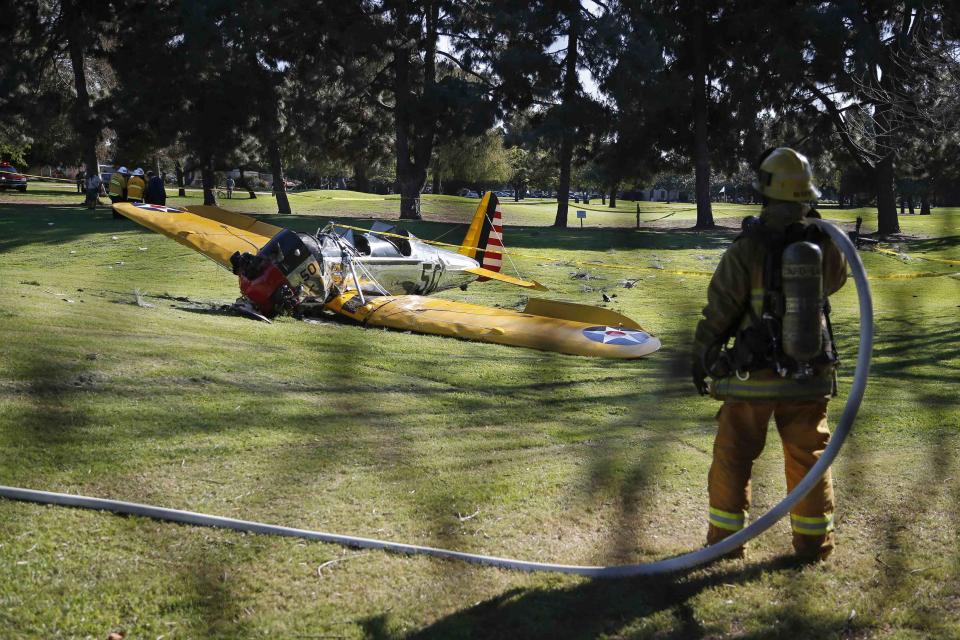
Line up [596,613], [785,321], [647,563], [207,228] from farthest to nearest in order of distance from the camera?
[207,228], [647,563], [785,321], [596,613]

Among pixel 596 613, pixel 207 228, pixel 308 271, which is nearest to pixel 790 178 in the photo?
pixel 596 613

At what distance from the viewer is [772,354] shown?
3.74 m

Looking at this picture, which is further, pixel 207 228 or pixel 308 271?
pixel 207 228

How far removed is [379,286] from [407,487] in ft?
28.0

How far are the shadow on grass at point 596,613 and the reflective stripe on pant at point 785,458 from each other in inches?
11.9

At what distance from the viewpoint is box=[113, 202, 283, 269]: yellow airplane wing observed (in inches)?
520

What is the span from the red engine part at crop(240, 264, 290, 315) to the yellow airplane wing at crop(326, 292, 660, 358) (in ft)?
2.86

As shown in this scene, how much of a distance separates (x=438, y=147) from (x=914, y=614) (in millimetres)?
35357

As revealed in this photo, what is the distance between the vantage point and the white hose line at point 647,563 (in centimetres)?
348

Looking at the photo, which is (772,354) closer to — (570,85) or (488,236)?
(488,236)

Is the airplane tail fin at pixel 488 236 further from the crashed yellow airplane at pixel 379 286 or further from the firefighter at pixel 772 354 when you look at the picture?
the firefighter at pixel 772 354

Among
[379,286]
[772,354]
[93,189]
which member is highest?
[93,189]

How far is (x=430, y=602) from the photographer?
3.54 meters

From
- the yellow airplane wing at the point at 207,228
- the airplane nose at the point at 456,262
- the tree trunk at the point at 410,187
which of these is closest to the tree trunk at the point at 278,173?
the tree trunk at the point at 410,187
